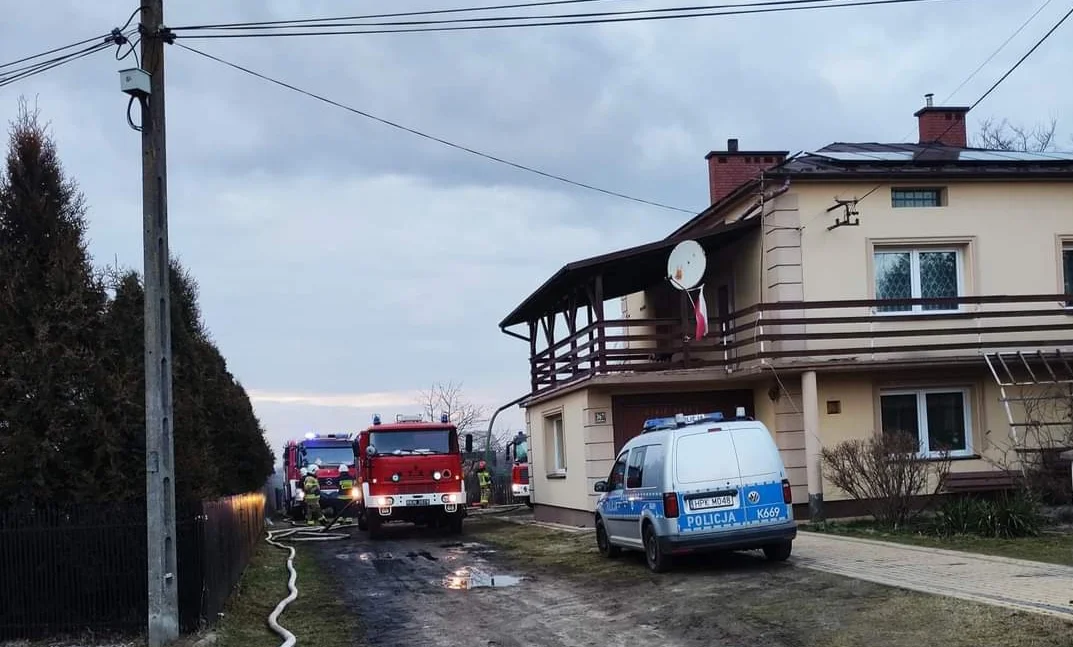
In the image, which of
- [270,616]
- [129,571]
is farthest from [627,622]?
[129,571]

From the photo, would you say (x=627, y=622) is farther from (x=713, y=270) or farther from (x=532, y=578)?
(x=713, y=270)

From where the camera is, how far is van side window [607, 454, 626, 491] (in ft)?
50.4

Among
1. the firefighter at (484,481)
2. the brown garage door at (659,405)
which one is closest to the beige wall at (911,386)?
the brown garage door at (659,405)

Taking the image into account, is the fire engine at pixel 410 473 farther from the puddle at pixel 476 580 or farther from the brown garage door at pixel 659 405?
the puddle at pixel 476 580

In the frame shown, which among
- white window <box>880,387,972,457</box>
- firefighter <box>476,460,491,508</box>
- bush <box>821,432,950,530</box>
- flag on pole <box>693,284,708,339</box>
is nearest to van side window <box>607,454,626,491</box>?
flag on pole <box>693,284,708,339</box>

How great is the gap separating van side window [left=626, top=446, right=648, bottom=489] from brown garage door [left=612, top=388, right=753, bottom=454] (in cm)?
658

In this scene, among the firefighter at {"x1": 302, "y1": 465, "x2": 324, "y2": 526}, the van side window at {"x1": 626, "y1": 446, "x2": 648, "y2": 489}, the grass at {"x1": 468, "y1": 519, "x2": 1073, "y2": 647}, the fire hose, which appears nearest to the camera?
the grass at {"x1": 468, "y1": 519, "x2": 1073, "y2": 647}

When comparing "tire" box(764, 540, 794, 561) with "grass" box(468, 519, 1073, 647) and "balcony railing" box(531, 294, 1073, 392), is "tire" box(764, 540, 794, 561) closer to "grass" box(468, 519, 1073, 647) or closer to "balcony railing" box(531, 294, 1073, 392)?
"grass" box(468, 519, 1073, 647)

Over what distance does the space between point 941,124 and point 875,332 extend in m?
8.95

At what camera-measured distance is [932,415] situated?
21.3 m

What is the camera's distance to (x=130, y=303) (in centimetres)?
1169

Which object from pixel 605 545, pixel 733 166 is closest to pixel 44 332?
pixel 605 545

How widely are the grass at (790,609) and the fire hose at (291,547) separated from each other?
3.26 m

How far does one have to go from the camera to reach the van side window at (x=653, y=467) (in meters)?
13.6
